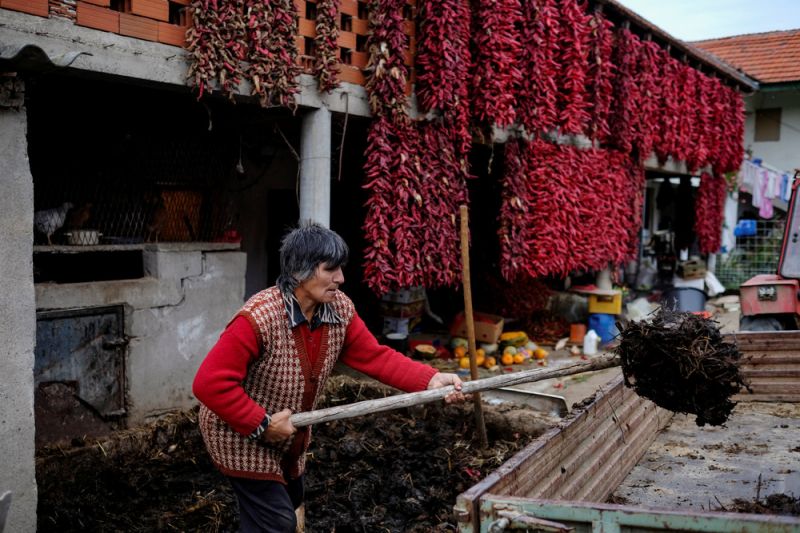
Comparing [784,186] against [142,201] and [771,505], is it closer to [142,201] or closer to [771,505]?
[771,505]

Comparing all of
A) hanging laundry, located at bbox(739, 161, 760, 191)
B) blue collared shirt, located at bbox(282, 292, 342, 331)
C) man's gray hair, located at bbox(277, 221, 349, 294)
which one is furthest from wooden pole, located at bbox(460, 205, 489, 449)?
hanging laundry, located at bbox(739, 161, 760, 191)

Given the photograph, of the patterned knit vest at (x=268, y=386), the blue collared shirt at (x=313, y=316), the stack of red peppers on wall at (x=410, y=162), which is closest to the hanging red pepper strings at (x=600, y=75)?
the stack of red peppers on wall at (x=410, y=162)

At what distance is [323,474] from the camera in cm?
527

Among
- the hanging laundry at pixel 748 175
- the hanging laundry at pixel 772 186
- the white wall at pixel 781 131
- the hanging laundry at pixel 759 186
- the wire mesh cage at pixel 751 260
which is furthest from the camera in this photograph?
the white wall at pixel 781 131

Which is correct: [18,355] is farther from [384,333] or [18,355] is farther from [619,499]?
[384,333]

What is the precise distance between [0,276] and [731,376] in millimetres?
3936

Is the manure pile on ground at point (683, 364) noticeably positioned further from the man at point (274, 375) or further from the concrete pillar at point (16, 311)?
the concrete pillar at point (16, 311)

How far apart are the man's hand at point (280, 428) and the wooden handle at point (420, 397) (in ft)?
0.18

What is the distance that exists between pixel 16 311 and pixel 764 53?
79.4ft

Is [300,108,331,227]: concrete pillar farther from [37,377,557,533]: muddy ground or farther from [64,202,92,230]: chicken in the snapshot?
[37,377,557,533]: muddy ground

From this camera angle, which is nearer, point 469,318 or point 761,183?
point 469,318

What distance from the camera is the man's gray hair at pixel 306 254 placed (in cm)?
305

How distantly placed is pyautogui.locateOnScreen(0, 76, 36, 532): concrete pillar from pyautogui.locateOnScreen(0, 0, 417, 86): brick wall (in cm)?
89

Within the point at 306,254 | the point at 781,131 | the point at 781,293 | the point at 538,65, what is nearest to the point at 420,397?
the point at 306,254
